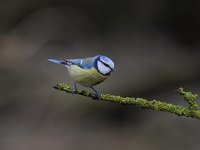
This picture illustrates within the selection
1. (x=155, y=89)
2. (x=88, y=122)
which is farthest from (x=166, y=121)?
(x=88, y=122)

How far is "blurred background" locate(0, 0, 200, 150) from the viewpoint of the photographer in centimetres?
Result: 778

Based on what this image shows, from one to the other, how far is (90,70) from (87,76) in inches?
1.6

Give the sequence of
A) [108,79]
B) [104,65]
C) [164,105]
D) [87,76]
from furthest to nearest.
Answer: [108,79], [87,76], [104,65], [164,105]

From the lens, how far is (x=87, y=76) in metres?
2.28

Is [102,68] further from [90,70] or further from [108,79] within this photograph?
[108,79]

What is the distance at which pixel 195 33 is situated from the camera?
8242 mm

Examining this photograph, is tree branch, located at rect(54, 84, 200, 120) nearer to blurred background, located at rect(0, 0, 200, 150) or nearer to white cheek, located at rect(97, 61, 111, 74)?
white cheek, located at rect(97, 61, 111, 74)

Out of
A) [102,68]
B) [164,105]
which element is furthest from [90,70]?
[164,105]

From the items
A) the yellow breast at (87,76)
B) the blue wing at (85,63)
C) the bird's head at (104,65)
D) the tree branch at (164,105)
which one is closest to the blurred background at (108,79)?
the blue wing at (85,63)

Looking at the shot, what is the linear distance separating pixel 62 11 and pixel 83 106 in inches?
79.6

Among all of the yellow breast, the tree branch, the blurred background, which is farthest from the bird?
the blurred background

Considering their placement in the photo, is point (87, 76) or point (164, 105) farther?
point (87, 76)

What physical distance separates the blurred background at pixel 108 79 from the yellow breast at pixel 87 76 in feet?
17.1

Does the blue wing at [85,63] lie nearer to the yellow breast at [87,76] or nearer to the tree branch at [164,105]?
the yellow breast at [87,76]
